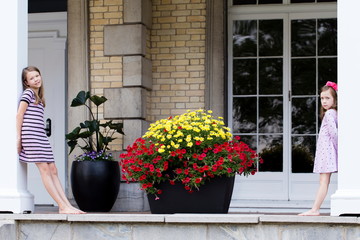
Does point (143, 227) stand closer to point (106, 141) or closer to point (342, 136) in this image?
point (342, 136)

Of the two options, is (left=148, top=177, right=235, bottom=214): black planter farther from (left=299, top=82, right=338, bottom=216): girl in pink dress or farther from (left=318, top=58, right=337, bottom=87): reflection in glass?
(left=318, top=58, right=337, bottom=87): reflection in glass

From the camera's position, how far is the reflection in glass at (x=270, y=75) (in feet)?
33.2

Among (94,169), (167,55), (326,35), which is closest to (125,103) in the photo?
(167,55)

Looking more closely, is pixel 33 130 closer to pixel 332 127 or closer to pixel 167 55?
pixel 332 127

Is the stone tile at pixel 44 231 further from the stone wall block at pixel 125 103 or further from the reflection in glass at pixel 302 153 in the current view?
the reflection in glass at pixel 302 153

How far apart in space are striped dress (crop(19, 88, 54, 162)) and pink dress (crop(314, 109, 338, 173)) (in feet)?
8.38

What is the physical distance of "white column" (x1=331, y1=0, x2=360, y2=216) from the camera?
6.64 m

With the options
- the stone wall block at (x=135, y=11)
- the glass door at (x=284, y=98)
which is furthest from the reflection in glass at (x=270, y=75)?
the stone wall block at (x=135, y=11)

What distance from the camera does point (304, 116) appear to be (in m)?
10.1

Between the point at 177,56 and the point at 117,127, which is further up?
the point at 177,56

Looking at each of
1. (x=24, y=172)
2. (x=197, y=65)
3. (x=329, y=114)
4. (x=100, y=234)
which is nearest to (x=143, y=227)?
(x=100, y=234)

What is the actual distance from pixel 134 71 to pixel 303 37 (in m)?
2.20

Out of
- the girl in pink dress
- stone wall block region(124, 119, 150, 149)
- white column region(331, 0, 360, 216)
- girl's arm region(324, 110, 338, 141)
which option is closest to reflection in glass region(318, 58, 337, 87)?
stone wall block region(124, 119, 150, 149)

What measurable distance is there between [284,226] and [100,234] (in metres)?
1.59
